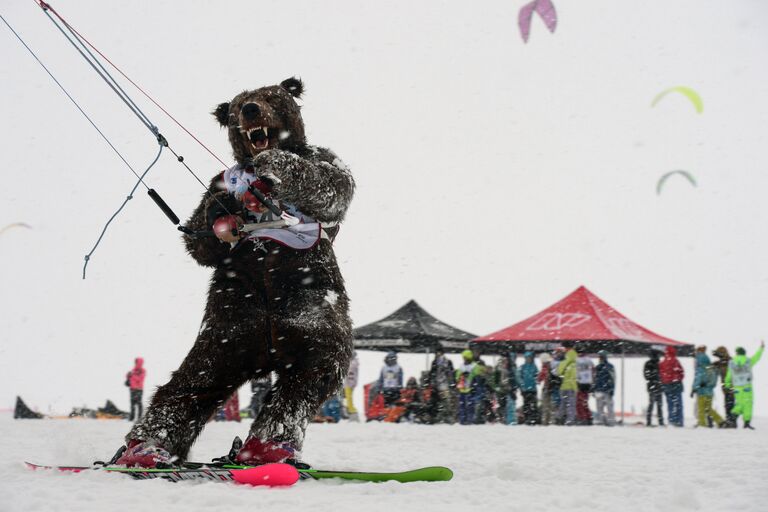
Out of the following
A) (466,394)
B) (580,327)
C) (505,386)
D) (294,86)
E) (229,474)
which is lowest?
(229,474)

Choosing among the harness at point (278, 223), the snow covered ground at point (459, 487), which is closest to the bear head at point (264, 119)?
the harness at point (278, 223)

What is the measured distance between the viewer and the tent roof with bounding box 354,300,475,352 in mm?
14961

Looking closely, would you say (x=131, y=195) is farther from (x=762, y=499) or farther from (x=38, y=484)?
(x=762, y=499)

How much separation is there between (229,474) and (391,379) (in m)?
10.6

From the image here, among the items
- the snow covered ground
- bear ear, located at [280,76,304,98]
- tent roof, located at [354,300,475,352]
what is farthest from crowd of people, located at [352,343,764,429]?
bear ear, located at [280,76,304,98]

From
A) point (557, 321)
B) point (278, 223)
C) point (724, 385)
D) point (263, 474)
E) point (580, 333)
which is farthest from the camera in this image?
point (557, 321)

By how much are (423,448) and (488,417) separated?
7241 millimetres

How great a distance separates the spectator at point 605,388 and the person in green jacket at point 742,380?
1.71m

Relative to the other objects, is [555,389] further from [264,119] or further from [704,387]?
[264,119]

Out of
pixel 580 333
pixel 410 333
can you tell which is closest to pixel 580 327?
pixel 580 333

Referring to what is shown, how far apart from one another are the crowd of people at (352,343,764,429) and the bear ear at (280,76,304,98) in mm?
8845

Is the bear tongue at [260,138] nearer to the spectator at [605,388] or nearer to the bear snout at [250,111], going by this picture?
the bear snout at [250,111]

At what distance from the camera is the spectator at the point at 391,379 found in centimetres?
1368

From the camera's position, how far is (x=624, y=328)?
14227 millimetres
